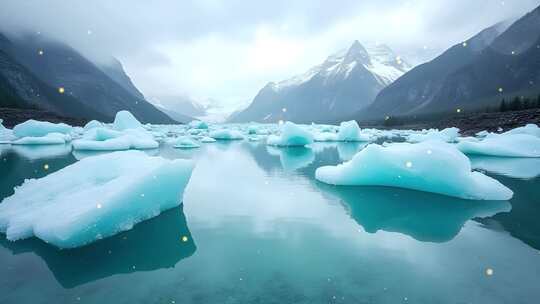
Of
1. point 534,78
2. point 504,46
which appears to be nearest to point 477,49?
point 504,46

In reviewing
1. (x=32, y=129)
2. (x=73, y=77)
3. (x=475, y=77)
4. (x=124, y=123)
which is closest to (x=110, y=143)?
(x=32, y=129)

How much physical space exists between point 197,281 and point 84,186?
12.1 feet

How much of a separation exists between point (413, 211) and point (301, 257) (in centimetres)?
397

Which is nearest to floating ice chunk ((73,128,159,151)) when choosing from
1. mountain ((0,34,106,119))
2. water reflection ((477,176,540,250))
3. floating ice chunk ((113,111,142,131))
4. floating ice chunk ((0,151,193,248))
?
floating ice chunk ((113,111,142,131))

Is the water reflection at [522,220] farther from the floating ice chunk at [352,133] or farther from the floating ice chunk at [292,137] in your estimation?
the floating ice chunk at [352,133]

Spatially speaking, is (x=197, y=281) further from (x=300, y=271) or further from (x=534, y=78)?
(x=534, y=78)

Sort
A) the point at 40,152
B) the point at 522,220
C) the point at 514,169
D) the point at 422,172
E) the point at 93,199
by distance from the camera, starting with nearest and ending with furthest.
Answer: the point at 93,199 → the point at 522,220 → the point at 422,172 → the point at 514,169 → the point at 40,152

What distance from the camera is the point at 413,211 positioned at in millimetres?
7348

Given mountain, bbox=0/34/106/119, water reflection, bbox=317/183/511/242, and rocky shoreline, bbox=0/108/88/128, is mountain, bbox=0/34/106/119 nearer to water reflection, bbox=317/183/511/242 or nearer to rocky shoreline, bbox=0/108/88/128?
rocky shoreline, bbox=0/108/88/128

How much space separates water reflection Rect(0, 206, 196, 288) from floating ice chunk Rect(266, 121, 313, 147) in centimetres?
2057

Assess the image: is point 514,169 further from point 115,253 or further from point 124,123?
point 124,123

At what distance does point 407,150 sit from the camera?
8.88m

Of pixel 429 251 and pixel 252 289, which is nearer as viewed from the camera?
pixel 252 289

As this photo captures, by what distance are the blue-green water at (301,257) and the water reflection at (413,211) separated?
0.03 meters
